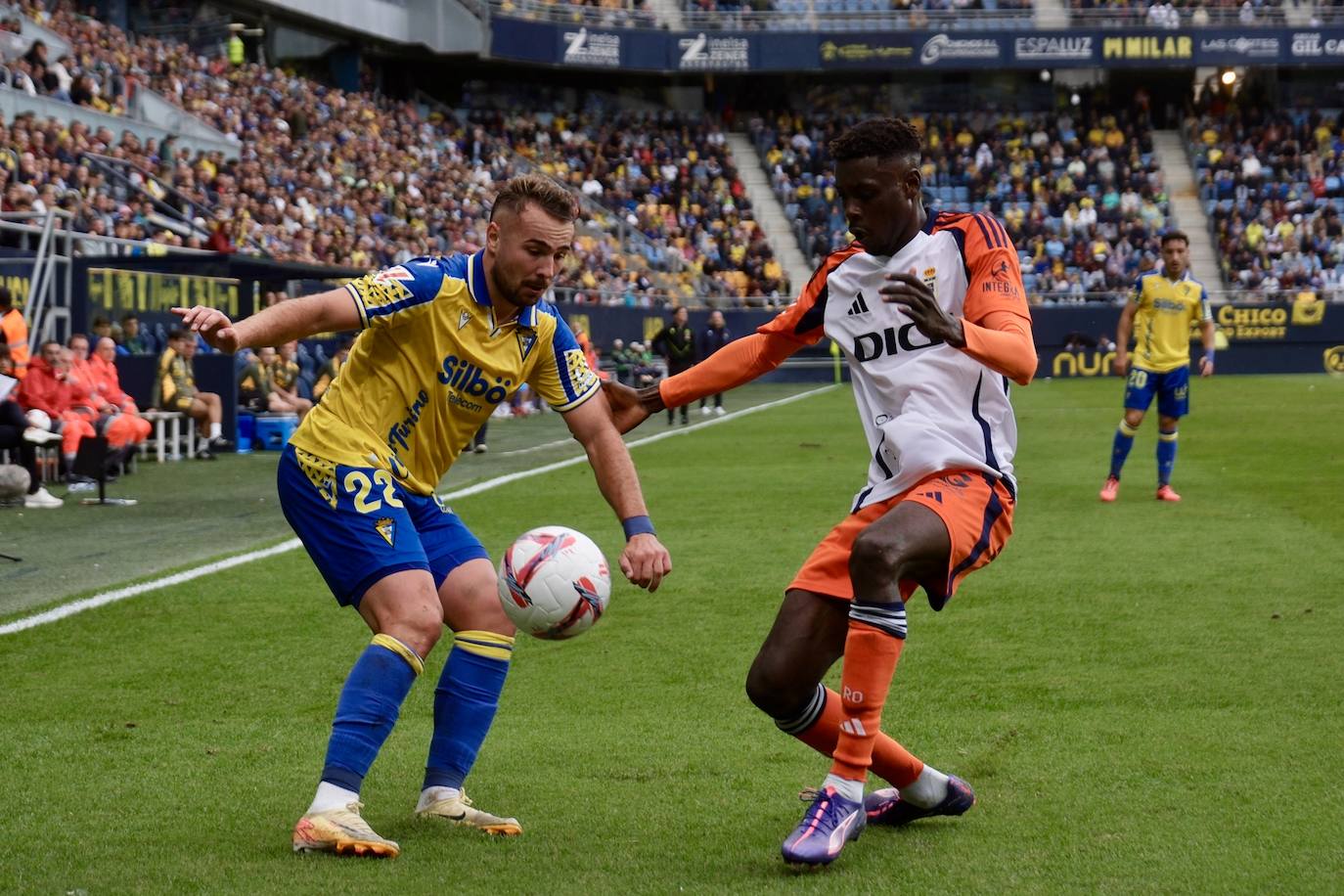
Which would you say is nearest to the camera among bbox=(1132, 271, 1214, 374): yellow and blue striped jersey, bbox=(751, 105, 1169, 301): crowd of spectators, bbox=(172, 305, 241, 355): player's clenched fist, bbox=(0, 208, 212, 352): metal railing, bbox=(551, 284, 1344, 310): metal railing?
bbox=(172, 305, 241, 355): player's clenched fist

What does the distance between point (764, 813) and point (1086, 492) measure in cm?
1053

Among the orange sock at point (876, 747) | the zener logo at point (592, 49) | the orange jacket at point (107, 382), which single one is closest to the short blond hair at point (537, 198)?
the orange sock at point (876, 747)

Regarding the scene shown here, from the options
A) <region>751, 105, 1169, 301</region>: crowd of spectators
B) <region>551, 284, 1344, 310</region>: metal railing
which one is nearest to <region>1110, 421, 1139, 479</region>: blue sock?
<region>551, 284, 1344, 310</region>: metal railing

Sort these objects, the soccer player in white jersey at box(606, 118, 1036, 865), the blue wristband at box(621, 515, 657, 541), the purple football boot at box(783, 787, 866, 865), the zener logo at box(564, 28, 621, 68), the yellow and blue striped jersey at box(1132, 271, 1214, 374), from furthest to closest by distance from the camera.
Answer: the zener logo at box(564, 28, 621, 68) < the yellow and blue striped jersey at box(1132, 271, 1214, 374) < the blue wristband at box(621, 515, 657, 541) < the soccer player in white jersey at box(606, 118, 1036, 865) < the purple football boot at box(783, 787, 866, 865)

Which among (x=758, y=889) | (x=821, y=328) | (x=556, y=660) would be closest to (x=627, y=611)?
(x=556, y=660)

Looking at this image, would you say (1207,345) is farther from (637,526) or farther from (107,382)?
(107,382)

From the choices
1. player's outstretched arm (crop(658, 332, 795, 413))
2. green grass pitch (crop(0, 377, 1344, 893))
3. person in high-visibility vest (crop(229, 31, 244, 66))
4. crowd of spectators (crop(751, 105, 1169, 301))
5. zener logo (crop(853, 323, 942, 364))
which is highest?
Result: person in high-visibility vest (crop(229, 31, 244, 66))

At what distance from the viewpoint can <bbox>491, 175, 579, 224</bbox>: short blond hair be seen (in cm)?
478

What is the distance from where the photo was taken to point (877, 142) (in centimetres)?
467

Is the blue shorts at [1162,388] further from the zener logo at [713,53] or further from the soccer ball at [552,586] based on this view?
the zener logo at [713,53]

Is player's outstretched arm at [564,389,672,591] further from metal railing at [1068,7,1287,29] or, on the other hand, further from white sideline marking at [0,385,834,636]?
metal railing at [1068,7,1287,29]

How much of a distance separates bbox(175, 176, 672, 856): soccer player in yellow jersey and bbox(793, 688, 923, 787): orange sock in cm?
66

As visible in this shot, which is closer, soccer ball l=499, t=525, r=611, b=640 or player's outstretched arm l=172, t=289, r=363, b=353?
player's outstretched arm l=172, t=289, r=363, b=353

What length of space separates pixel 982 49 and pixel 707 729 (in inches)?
1933
